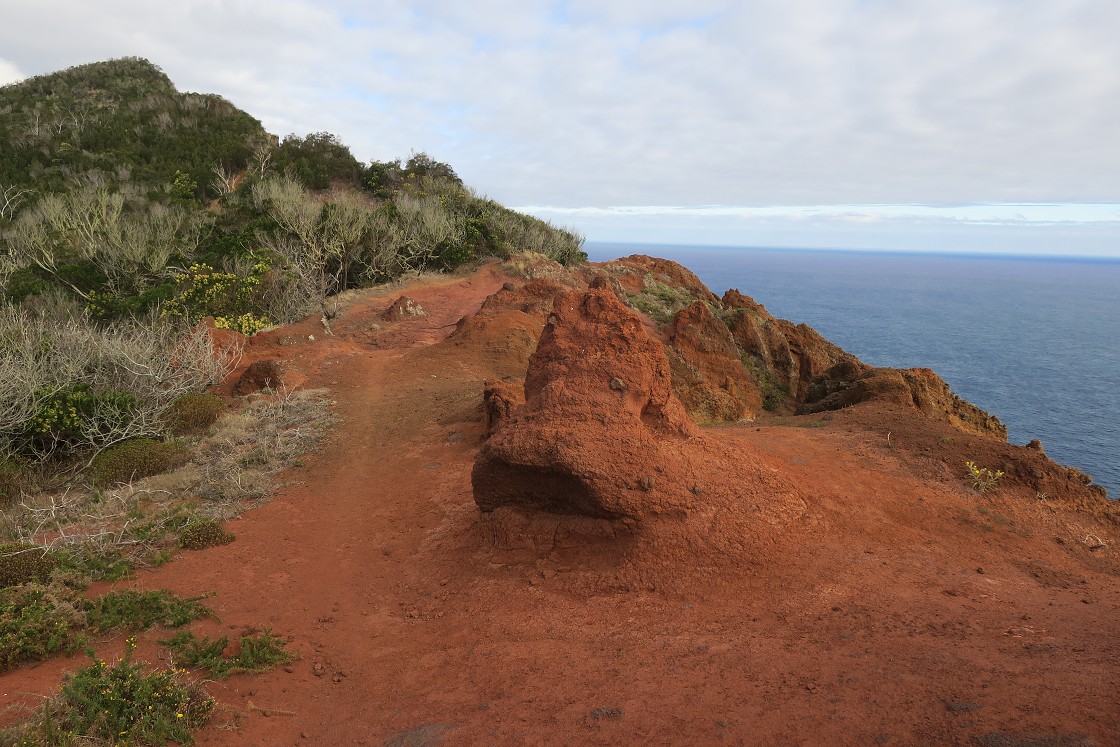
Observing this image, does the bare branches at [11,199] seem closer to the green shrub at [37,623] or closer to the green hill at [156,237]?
the green hill at [156,237]

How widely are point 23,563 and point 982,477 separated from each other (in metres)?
11.5

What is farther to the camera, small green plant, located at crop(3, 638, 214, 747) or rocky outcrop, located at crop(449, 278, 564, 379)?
rocky outcrop, located at crop(449, 278, 564, 379)

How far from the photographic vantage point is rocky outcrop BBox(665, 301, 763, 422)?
16.2 metres

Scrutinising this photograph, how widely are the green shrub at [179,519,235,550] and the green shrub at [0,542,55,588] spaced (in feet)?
3.99

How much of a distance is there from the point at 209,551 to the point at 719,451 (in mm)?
6086

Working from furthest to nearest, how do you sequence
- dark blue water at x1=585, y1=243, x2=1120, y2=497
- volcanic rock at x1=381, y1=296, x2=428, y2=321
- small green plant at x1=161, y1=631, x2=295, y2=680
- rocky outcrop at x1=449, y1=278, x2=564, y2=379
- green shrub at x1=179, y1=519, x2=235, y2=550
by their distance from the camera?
1. dark blue water at x1=585, y1=243, x2=1120, y2=497
2. volcanic rock at x1=381, y1=296, x2=428, y2=321
3. rocky outcrop at x1=449, y1=278, x2=564, y2=379
4. green shrub at x1=179, y1=519, x2=235, y2=550
5. small green plant at x1=161, y1=631, x2=295, y2=680

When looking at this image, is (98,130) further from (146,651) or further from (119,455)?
(146,651)

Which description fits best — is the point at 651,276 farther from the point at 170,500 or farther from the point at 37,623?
the point at 37,623

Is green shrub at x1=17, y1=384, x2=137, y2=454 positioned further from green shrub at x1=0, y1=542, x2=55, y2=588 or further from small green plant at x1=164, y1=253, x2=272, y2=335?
small green plant at x1=164, y1=253, x2=272, y2=335

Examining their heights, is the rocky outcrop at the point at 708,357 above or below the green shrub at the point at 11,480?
above

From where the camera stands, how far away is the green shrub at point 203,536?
7.21 meters

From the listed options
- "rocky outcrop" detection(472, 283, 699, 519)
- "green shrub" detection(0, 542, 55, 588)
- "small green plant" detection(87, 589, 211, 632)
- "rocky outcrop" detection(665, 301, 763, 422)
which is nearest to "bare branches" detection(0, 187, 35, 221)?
"green shrub" detection(0, 542, 55, 588)

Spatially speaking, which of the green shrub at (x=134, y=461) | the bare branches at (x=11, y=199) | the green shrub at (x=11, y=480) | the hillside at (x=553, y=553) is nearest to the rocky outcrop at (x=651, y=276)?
the hillside at (x=553, y=553)

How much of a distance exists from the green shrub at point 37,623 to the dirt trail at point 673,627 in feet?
0.72
